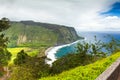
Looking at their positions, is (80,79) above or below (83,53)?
above

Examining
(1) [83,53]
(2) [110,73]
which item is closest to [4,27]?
(1) [83,53]

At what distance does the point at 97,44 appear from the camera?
6419 cm

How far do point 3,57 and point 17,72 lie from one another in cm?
854

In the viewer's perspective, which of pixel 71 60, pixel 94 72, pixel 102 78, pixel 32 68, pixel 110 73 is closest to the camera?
pixel 102 78

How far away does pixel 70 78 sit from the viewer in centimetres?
1123

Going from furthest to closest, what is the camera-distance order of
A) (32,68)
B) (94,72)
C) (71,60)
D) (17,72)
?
(71,60), (32,68), (17,72), (94,72)

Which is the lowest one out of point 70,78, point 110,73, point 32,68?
point 32,68

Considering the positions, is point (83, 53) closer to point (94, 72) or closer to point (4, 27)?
point (4, 27)

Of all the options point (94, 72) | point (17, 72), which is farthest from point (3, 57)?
point (94, 72)

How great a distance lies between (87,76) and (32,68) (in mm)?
31151

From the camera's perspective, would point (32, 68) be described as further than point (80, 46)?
No

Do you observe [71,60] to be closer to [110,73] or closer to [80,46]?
[80,46]

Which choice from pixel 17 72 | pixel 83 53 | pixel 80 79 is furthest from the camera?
pixel 83 53

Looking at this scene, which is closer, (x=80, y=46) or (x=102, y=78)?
(x=102, y=78)
